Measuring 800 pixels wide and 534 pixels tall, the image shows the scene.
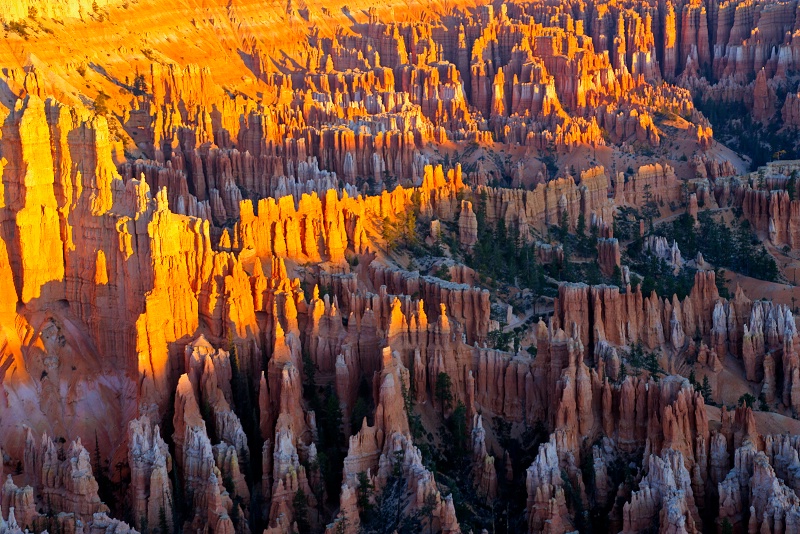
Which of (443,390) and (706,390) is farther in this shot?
(706,390)

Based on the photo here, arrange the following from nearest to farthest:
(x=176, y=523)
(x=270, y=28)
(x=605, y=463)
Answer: (x=176, y=523) < (x=605, y=463) < (x=270, y=28)

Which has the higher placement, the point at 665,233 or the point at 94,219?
the point at 94,219

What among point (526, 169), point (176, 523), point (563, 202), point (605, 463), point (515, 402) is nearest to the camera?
point (176, 523)

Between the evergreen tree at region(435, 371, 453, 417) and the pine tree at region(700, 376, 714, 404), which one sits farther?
the pine tree at region(700, 376, 714, 404)

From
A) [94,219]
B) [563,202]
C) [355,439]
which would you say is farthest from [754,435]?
[563,202]

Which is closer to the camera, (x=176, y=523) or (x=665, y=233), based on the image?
(x=176, y=523)

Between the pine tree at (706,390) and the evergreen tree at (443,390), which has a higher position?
the evergreen tree at (443,390)

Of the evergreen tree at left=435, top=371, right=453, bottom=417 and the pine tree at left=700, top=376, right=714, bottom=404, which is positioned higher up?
the evergreen tree at left=435, top=371, right=453, bottom=417

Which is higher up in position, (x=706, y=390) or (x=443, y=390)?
(x=443, y=390)

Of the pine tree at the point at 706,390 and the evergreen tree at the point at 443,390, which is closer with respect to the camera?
the evergreen tree at the point at 443,390

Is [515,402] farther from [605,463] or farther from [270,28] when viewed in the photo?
[270,28]

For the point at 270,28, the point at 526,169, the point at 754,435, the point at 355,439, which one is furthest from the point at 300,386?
the point at 270,28
